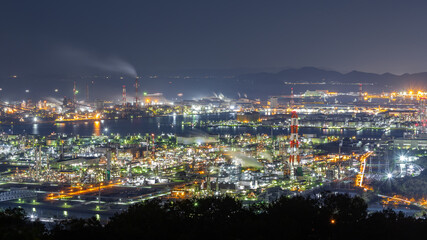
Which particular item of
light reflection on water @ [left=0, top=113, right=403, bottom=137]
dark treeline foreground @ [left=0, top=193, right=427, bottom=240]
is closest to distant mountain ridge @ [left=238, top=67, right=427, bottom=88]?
light reflection on water @ [left=0, top=113, right=403, bottom=137]

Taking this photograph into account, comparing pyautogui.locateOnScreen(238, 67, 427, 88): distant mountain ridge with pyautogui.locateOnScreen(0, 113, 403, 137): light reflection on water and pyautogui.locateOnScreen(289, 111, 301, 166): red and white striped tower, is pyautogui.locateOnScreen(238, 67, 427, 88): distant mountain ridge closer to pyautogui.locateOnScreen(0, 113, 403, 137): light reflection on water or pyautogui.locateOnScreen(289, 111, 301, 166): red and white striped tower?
pyautogui.locateOnScreen(0, 113, 403, 137): light reflection on water

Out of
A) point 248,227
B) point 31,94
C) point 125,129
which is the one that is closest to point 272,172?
point 248,227

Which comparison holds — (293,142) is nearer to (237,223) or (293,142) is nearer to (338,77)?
(237,223)

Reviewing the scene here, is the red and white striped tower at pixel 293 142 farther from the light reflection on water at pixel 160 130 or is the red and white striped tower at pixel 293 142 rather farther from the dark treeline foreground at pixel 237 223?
the light reflection on water at pixel 160 130

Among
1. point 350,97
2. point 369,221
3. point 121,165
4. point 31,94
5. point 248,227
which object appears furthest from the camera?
point 350,97

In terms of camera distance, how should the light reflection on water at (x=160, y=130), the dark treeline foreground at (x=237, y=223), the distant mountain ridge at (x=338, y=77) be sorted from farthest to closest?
the distant mountain ridge at (x=338, y=77)
the light reflection on water at (x=160, y=130)
the dark treeline foreground at (x=237, y=223)

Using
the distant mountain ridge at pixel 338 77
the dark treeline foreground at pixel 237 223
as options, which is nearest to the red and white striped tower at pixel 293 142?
the dark treeline foreground at pixel 237 223

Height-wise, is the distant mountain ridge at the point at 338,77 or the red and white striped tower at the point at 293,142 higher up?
the distant mountain ridge at the point at 338,77

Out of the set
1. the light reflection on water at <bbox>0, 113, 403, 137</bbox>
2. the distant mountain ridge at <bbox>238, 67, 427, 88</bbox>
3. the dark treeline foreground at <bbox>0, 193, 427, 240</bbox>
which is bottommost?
the light reflection on water at <bbox>0, 113, 403, 137</bbox>

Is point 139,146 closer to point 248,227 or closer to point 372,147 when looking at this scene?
point 372,147
